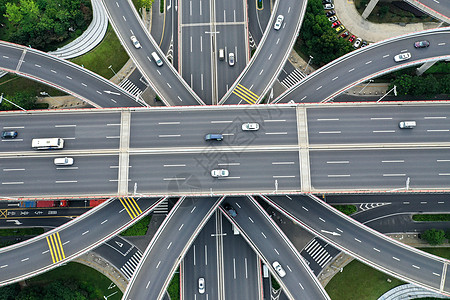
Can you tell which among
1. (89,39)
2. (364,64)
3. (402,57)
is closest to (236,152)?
(364,64)

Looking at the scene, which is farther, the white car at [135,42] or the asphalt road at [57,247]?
the white car at [135,42]

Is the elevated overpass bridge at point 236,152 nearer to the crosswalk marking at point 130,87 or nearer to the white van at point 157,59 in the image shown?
the white van at point 157,59

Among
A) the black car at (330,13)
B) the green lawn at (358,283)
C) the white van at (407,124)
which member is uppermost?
the black car at (330,13)

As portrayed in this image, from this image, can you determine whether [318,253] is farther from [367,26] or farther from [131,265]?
[367,26]

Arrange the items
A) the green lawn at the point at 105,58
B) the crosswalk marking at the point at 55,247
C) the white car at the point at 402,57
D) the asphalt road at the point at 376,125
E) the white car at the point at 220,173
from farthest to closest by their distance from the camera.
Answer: the green lawn at the point at 105,58 < the white car at the point at 402,57 < the crosswalk marking at the point at 55,247 < the asphalt road at the point at 376,125 < the white car at the point at 220,173

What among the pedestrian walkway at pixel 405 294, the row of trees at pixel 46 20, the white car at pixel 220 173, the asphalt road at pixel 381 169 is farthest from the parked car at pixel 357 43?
the row of trees at pixel 46 20

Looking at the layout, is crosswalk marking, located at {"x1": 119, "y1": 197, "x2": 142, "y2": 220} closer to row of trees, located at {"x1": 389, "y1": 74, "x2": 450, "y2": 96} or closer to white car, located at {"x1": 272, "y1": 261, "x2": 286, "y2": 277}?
white car, located at {"x1": 272, "y1": 261, "x2": 286, "y2": 277}
